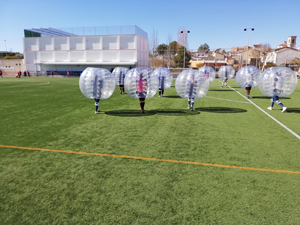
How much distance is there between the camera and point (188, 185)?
3980 millimetres

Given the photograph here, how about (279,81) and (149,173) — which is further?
(279,81)

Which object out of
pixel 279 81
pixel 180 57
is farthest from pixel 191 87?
pixel 180 57

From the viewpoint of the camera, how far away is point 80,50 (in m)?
58.4

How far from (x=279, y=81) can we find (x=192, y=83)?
414 centimetres

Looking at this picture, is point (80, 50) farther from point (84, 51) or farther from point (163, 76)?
point (163, 76)

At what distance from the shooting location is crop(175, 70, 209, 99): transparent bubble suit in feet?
32.1

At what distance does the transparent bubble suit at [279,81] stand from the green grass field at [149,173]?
2.71 meters

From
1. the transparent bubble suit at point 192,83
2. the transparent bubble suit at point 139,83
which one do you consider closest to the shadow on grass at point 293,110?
the transparent bubble suit at point 192,83

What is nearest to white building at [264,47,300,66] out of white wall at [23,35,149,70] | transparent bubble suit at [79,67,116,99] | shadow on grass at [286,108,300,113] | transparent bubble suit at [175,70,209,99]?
white wall at [23,35,149,70]

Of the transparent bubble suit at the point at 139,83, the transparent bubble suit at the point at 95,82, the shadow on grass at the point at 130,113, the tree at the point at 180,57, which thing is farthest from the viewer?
the tree at the point at 180,57

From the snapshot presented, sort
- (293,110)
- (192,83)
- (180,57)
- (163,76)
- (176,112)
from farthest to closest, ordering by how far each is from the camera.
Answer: (180,57), (163,76), (293,110), (176,112), (192,83)

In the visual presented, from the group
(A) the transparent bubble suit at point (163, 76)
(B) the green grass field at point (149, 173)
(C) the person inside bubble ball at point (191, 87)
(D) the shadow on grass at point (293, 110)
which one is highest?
(A) the transparent bubble suit at point (163, 76)

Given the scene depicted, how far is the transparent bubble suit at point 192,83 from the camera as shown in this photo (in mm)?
9789

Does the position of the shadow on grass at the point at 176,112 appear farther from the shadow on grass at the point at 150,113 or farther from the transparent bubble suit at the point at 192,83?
the transparent bubble suit at the point at 192,83
